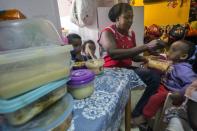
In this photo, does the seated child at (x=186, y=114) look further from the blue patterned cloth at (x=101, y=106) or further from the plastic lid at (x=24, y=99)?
the plastic lid at (x=24, y=99)

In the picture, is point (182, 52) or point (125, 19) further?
point (182, 52)

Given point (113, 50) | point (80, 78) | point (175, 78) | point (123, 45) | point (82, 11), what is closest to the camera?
point (80, 78)

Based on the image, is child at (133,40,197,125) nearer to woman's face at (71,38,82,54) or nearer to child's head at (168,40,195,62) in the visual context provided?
child's head at (168,40,195,62)

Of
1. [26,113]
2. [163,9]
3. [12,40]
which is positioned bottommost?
[26,113]

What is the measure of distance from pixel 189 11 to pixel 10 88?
343cm

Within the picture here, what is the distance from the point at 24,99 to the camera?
0.47 meters

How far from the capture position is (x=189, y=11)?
3.10m

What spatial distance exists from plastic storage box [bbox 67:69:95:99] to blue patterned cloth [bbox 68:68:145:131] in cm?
3

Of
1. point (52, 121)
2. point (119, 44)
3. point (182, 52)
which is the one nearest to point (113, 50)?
point (119, 44)

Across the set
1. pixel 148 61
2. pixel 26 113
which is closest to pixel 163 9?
pixel 148 61

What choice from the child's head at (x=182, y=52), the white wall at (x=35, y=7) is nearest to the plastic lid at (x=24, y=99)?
the white wall at (x=35, y=7)

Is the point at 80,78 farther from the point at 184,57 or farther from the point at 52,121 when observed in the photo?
the point at 184,57

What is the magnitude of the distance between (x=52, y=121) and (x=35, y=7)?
89cm

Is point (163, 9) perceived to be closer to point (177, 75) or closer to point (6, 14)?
point (177, 75)
